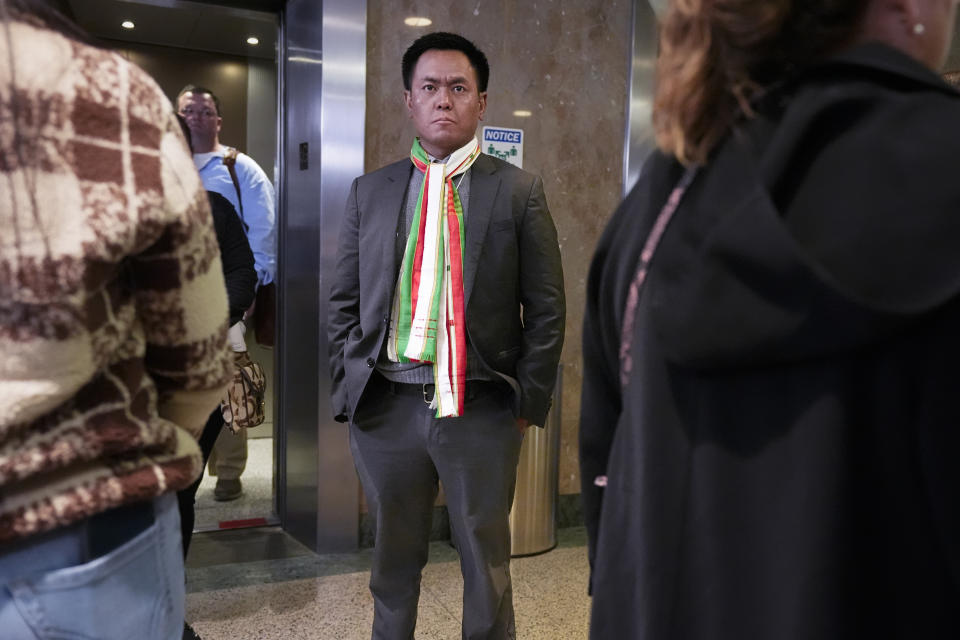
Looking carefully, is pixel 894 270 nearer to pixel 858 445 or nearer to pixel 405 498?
pixel 858 445

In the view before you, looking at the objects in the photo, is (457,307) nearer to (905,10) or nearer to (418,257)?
(418,257)

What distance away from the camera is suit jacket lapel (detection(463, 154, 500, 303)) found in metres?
2.44

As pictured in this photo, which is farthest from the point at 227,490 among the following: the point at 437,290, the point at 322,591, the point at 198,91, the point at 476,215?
the point at 476,215

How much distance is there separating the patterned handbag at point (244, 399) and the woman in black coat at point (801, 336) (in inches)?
85.0

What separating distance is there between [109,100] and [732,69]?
0.75m

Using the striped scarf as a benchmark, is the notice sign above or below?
above

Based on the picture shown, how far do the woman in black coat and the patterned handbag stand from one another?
2.16 m

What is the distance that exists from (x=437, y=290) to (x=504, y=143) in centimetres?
171

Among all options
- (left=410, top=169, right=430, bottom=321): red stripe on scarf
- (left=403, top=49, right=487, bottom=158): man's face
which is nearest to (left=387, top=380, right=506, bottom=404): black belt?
(left=410, top=169, right=430, bottom=321): red stripe on scarf

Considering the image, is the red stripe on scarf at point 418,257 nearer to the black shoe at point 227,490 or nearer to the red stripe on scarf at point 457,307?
the red stripe on scarf at point 457,307

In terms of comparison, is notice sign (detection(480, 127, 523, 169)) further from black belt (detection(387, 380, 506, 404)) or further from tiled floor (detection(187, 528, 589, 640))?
tiled floor (detection(187, 528, 589, 640))

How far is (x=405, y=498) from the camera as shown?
2.46 metres

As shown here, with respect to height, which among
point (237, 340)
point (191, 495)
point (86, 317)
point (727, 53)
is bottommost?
point (191, 495)

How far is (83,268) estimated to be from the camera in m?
0.98
